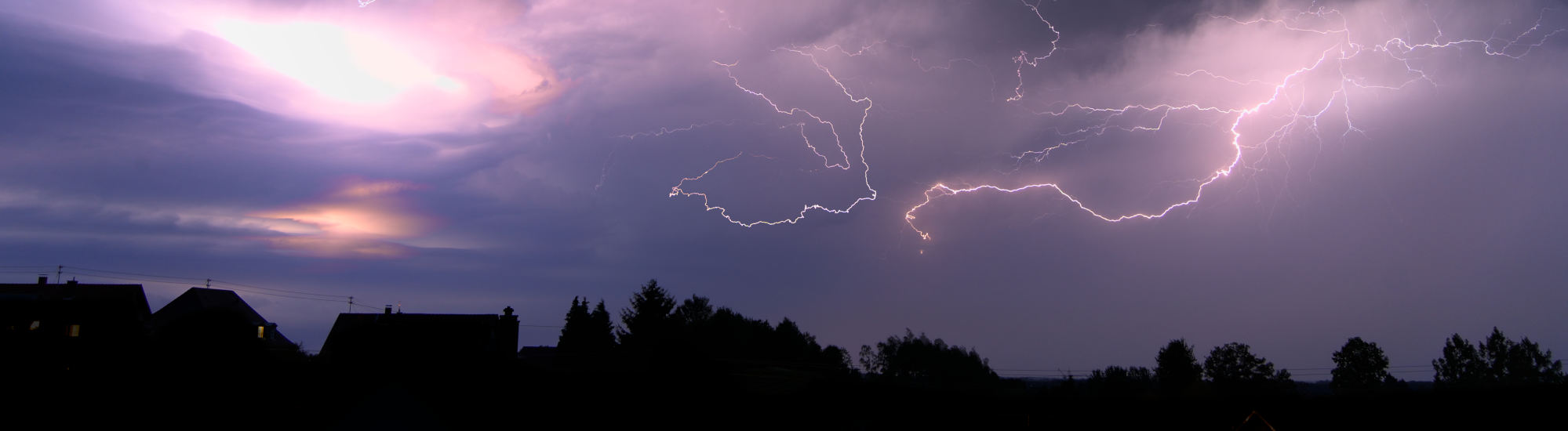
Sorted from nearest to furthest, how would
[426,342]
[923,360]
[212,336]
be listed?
[212,336] → [426,342] → [923,360]

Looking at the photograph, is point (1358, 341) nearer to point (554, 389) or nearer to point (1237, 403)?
point (1237, 403)

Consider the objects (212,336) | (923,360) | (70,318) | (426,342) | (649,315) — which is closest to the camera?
(212,336)

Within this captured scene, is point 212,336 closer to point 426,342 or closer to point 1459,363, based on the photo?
point 426,342

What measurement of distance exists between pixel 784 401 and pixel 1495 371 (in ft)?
264

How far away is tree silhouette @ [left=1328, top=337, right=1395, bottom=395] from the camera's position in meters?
64.1

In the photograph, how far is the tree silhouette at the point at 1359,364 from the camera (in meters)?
64.1

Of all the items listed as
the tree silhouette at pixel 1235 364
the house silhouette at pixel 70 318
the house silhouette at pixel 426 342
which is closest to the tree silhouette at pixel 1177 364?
the tree silhouette at pixel 1235 364

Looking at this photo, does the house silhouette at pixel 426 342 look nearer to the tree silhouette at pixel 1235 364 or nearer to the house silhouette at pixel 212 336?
the house silhouette at pixel 212 336

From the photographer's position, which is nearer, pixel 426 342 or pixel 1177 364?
pixel 426 342

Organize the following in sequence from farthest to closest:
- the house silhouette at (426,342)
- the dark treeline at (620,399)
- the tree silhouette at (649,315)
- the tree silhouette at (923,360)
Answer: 1. the tree silhouette at (923,360)
2. the tree silhouette at (649,315)
3. the house silhouette at (426,342)
4. the dark treeline at (620,399)

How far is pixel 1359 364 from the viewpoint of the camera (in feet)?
213

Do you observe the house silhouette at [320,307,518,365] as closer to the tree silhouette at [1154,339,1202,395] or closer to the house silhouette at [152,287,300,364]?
the house silhouette at [152,287,300,364]

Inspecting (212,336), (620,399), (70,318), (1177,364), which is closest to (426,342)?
(212,336)

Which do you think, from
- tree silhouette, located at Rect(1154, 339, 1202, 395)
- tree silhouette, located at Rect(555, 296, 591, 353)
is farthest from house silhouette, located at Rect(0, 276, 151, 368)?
tree silhouette, located at Rect(1154, 339, 1202, 395)
